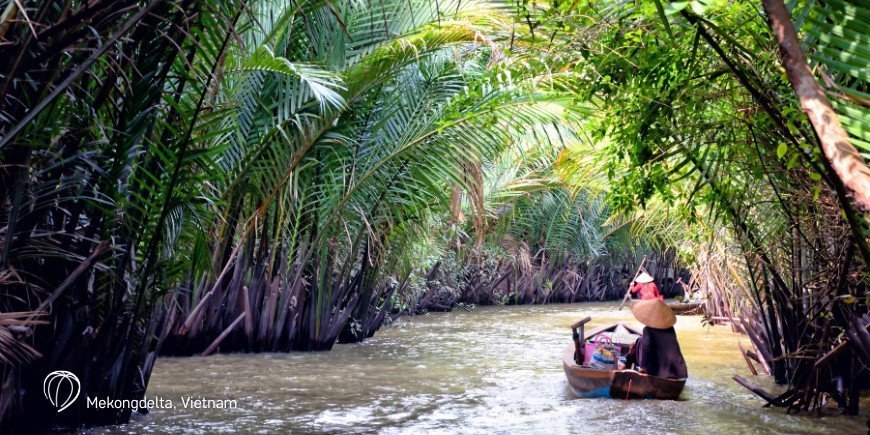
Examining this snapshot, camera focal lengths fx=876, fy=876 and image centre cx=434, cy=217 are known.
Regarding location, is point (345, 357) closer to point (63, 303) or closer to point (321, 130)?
point (321, 130)

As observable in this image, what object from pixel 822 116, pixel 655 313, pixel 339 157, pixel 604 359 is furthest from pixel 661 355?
pixel 822 116

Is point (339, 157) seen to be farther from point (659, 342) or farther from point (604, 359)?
point (659, 342)

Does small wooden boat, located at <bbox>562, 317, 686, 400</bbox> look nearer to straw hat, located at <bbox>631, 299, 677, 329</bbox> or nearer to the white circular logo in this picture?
straw hat, located at <bbox>631, 299, 677, 329</bbox>

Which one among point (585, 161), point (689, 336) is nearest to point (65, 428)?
point (585, 161)

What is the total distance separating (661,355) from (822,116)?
7604mm

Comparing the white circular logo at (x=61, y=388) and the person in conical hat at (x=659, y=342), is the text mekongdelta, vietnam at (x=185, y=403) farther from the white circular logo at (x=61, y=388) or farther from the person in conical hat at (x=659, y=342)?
the person in conical hat at (x=659, y=342)

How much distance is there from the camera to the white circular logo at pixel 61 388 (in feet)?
17.1

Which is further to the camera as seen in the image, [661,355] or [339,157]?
[339,157]

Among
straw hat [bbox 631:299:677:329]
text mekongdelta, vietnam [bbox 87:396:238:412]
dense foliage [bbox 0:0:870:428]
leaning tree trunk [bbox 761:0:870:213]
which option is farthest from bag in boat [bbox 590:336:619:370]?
leaning tree trunk [bbox 761:0:870:213]

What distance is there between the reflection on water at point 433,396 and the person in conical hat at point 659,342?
36 centimetres

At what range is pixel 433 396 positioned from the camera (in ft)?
28.5

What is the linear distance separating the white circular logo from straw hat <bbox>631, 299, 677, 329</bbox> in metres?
5.29

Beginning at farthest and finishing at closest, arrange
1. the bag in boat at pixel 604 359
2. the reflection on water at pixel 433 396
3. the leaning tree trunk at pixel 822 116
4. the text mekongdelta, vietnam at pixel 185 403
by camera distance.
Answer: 1. the bag in boat at pixel 604 359
2. the reflection on water at pixel 433 396
3. the text mekongdelta, vietnam at pixel 185 403
4. the leaning tree trunk at pixel 822 116

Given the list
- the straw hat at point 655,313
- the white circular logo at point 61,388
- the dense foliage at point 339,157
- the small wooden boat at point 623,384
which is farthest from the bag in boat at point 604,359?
the white circular logo at point 61,388
